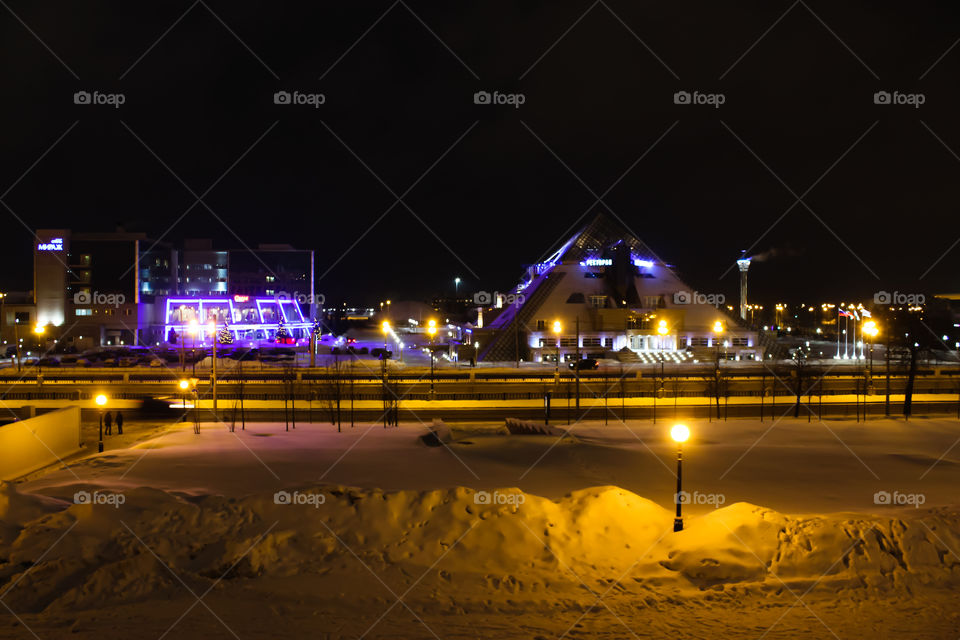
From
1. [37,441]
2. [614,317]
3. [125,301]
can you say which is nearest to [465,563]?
[37,441]

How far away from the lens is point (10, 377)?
4281 cm

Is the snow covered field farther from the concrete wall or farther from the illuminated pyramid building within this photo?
the illuminated pyramid building

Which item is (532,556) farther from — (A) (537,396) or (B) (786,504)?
(A) (537,396)

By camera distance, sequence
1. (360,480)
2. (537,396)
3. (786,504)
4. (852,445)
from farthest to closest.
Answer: (537,396) < (852,445) < (360,480) < (786,504)

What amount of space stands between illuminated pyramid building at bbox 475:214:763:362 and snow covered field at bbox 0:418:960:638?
4030 centimetres

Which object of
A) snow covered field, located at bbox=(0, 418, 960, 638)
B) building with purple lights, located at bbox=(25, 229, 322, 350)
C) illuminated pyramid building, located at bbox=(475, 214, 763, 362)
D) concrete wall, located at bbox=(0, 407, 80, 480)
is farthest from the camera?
building with purple lights, located at bbox=(25, 229, 322, 350)

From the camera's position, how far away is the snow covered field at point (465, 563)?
8.73 metres

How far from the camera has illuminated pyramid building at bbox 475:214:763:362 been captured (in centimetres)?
5741

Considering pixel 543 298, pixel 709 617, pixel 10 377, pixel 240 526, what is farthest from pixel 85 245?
pixel 709 617

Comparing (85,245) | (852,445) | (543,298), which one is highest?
(85,245)

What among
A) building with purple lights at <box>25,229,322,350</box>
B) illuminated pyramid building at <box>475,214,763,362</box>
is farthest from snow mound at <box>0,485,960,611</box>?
building with purple lights at <box>25,229,322,350</box>

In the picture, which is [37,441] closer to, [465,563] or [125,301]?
[465,563]

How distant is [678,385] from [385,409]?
17.8 metres

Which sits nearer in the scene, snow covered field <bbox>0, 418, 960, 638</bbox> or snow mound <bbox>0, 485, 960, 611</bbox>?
snow covered field <bbox>0, 418, 960, 638</bbox>
